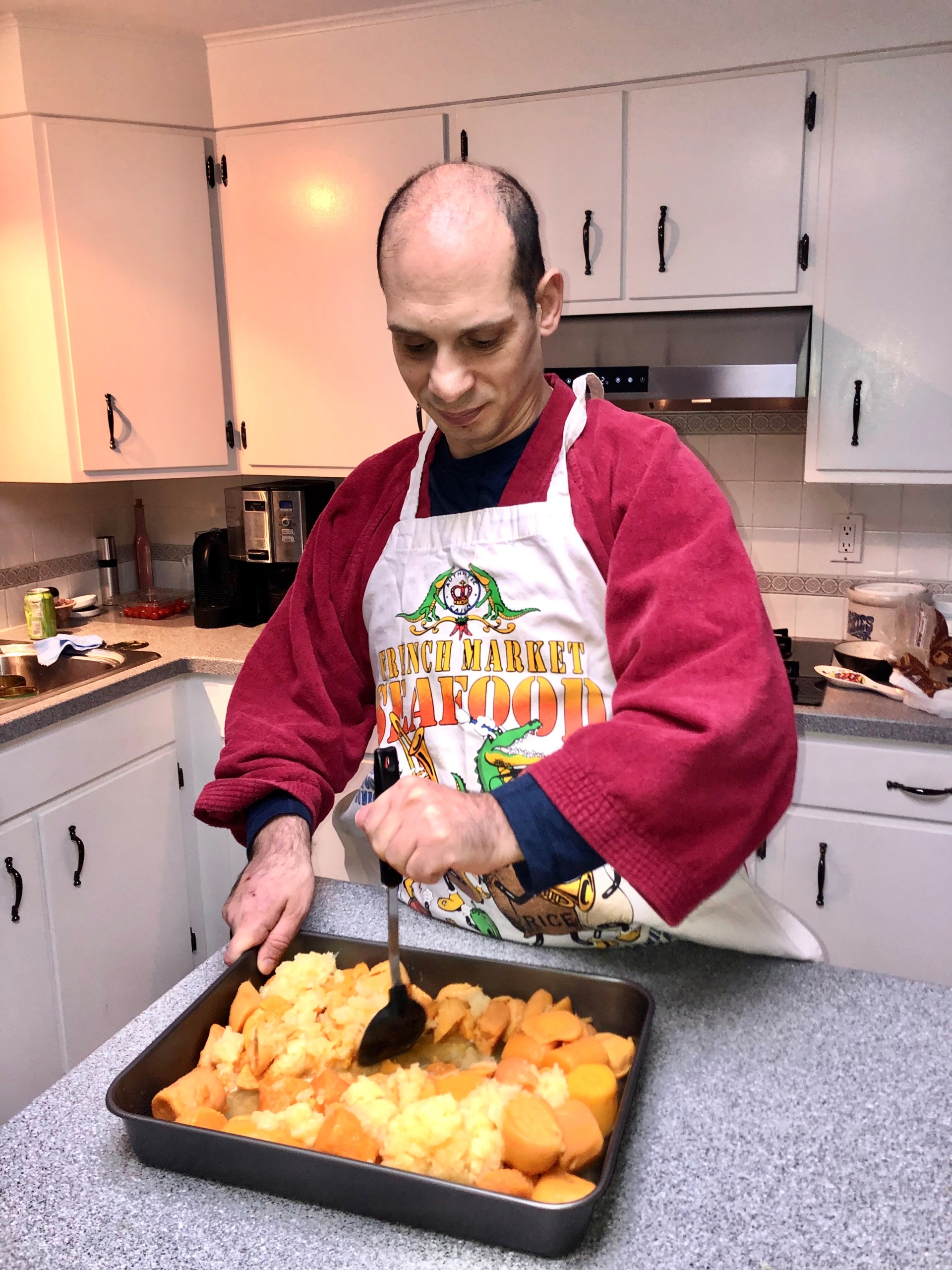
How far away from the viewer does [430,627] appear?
1.11 metres

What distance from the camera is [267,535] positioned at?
8.25 feet

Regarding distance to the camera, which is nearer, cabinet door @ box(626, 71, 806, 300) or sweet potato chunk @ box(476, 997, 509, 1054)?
sweet potato chunk @ box(476, 997, 509, 1054)

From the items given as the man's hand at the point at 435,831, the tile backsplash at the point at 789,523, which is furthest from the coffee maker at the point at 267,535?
the man's hand at the point at 435,831

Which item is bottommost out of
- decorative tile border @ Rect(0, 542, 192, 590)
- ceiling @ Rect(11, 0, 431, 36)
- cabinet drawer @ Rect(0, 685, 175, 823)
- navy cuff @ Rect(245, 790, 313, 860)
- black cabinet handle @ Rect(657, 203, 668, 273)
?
cabinet drawer @ Rect(0, 685, 175, 823)

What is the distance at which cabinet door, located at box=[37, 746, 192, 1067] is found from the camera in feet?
6.63

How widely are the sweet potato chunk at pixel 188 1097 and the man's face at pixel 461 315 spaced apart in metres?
0.64

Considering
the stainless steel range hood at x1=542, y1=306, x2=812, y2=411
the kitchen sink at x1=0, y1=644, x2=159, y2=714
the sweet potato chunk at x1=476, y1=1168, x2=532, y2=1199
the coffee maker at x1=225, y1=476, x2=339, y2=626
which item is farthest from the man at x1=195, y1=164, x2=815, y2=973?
the coffee maker at x1=225, y1=476, x2=339, y2=626

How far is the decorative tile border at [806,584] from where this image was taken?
237 cm

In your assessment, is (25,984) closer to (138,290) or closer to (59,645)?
(59,645)

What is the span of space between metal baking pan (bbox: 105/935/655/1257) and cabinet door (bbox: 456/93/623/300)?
1654 mm

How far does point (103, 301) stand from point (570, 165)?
1123mm

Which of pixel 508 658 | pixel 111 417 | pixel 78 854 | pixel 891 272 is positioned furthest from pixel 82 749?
pixel 891 272

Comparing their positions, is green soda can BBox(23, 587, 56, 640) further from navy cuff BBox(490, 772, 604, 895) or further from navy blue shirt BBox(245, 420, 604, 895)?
navy cuff BBox(490, 772, 604, 895)

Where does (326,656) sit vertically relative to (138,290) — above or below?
below
